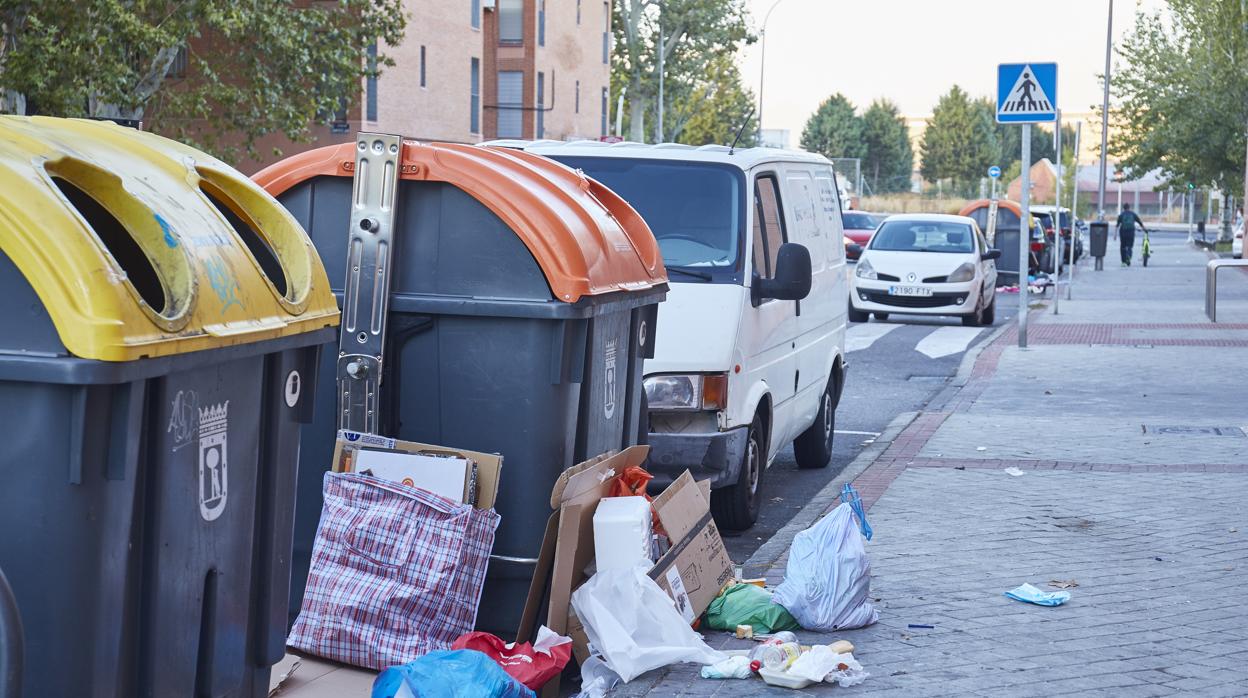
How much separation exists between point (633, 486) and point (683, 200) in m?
2.86

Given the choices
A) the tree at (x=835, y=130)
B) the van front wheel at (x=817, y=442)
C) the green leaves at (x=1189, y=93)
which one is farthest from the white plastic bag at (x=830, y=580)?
the tree at (x=835, y=130)

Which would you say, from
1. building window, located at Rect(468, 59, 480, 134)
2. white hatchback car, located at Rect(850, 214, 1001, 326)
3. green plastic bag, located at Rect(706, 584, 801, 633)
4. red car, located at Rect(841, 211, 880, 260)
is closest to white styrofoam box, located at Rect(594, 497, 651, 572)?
green plastic bag, located at Rect(706, 584, 801, 633)

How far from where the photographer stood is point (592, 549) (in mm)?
5273

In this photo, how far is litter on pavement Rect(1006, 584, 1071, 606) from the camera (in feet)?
19.7

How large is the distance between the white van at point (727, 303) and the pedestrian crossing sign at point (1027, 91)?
7260 millimetres

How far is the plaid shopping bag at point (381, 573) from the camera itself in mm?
4887

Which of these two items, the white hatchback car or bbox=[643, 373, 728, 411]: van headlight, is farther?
the white hatchback car

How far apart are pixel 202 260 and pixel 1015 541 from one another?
15.3ft

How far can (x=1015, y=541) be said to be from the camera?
7191 mm

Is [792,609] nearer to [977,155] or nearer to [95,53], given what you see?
[95,53]

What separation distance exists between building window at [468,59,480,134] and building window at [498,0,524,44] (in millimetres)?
6297

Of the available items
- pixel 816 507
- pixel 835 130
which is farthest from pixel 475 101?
pixel 835 130

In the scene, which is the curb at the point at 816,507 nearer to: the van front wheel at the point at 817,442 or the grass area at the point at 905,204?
the van front wheel at the point at 817,442

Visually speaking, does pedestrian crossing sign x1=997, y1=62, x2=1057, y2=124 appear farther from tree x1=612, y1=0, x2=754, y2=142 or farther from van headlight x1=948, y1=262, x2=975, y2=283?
tree x1=612, y1=0, x2=754, y2=142
